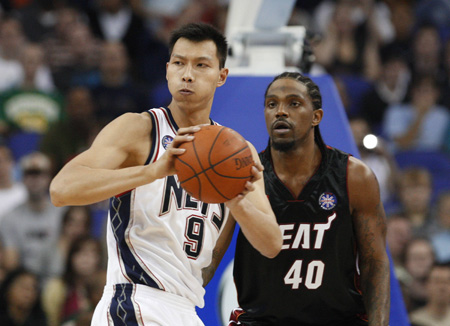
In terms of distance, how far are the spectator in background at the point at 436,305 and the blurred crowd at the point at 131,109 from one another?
10 mm

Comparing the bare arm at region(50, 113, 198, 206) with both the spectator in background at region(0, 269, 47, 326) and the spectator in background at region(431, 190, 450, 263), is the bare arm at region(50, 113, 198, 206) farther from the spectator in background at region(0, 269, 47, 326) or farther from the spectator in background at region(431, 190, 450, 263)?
the spectator in background at region(431, 190, 450, 263)

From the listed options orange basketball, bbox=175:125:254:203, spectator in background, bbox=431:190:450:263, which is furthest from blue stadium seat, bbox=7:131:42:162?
orange basketball, bbox=175:125:254:203

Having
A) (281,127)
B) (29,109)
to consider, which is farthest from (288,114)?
(29,109)

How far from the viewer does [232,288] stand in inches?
180

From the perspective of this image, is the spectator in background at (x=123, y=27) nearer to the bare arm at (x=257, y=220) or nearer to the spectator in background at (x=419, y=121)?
the spectator in background at (x=419, y=121)

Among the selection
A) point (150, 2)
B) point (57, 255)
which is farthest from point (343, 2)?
point (57, 255)

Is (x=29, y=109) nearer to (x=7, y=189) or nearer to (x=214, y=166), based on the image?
(x=7, y=189)

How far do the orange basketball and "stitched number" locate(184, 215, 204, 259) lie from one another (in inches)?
17.4

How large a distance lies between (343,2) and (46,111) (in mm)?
4326

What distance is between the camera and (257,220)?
3279mm

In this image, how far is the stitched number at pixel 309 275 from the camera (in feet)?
12.9

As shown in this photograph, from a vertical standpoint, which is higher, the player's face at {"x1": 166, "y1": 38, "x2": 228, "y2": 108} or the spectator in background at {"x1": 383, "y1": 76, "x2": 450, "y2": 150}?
the spectator in background at {"x1": 383, "y1": 76, "x2": 450, "y2": 150}

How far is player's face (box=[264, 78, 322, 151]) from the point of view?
388 centimetres

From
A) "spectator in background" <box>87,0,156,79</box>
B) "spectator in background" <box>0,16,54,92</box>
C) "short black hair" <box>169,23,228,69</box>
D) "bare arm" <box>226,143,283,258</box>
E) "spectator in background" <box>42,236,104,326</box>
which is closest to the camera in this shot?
"bare arm" <box>226,143,283,258</box>
